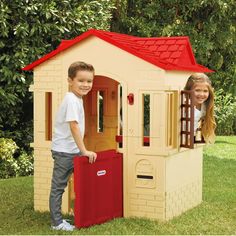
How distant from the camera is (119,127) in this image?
7176 millimetres

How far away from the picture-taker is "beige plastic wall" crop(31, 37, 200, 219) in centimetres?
591

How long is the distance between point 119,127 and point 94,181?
1.55 m

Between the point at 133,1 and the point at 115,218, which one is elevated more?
the point at 133,1

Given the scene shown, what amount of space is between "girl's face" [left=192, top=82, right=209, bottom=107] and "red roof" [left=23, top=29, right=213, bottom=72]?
241mm

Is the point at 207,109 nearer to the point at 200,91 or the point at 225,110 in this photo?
the point at 200,91

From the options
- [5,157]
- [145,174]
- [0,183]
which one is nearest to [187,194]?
[145,174]

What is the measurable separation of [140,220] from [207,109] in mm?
1413

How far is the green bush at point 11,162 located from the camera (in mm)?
9930

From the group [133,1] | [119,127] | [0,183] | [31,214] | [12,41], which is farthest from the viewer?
[133,1]

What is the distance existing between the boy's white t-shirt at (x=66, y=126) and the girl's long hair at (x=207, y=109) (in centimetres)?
132

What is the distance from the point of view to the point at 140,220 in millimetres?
5988

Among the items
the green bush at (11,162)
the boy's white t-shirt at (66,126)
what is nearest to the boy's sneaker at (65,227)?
the boy's white t-shirt at (66,126)

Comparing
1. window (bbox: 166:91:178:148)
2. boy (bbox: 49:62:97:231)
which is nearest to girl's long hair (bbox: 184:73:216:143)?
window (bbox: 166:91:178:148)

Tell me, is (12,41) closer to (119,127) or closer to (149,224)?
(119,127)
